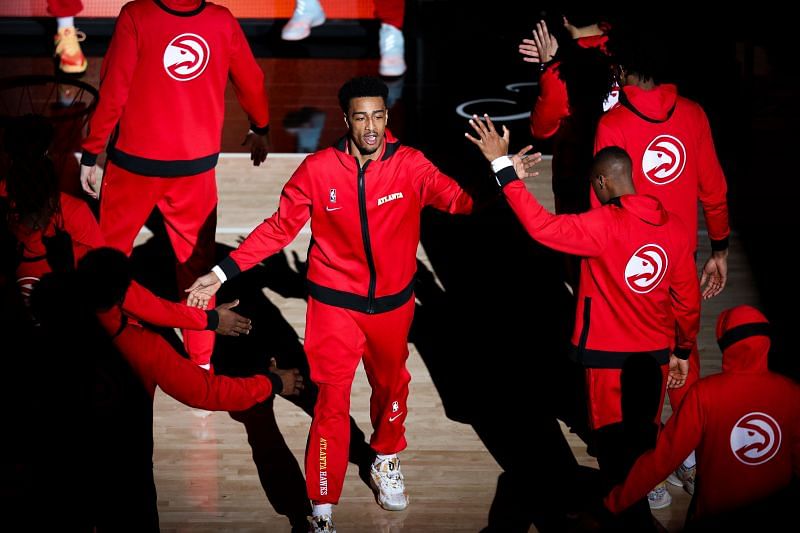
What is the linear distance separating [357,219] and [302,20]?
746 cm

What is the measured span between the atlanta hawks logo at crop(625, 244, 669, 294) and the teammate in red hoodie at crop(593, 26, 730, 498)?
1.59ft

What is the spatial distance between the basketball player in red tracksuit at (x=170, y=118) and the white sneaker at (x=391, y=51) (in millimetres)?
5269

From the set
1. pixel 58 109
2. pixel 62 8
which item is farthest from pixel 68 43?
pixel 58 109

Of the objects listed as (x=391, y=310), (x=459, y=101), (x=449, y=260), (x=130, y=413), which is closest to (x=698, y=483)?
(x=391, y=310)

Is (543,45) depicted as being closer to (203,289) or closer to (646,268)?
(646,268)

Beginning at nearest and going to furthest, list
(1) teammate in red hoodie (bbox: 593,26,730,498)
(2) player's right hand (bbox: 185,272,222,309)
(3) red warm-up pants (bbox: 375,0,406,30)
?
1. (2) player's right hand (bbox: 185,272,222,309)
2. (1) teammate in red hoodie (bbox: 593,26,730,498)
3. (3) red warm-up pants (bbox: 375,0,406,30)

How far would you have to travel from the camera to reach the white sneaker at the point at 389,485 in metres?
4.79

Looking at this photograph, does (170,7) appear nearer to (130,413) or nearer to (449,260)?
(130,413)

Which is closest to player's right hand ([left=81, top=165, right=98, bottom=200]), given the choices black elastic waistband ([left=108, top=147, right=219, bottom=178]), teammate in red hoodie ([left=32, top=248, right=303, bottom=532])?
black elastic waistband ([left=108, top=147, right=219, bottom=178])

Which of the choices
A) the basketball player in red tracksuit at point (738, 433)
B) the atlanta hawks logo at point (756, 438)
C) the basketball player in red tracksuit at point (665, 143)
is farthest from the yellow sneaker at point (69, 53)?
the atlanta hawks logo at point (756, 438)

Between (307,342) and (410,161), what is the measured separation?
830mm

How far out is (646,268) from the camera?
419 centimetres

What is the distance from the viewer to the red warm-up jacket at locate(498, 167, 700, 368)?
4148 millimetres

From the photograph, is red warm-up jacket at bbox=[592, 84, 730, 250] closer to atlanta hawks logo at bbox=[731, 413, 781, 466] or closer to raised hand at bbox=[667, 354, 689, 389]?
raised hand at bbox=[667, 354, 689, 389]
